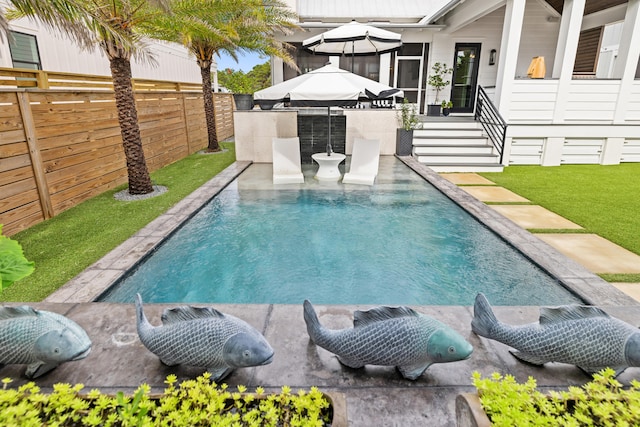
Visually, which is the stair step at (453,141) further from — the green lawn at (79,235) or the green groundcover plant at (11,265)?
the green groundcover plant at (11,265)

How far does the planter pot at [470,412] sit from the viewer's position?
4.83 feet

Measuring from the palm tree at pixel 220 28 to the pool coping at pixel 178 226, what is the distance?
432 cm

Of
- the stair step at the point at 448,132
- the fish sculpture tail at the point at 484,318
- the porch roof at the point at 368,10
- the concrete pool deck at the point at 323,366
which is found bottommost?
the concrete pool deck at the point at 323,366

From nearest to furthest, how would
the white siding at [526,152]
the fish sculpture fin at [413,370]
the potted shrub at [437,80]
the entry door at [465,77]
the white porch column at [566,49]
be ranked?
the fish sculpture fin at [413,370]
the white porch column at [566,49]
the white siding at [526,152]
the potted shrub at [437,80]
the entry door at [465,77]

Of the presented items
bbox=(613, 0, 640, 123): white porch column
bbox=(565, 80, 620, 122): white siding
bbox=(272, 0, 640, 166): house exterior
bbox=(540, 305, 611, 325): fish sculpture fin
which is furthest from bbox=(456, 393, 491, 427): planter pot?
bbox=(613, 0, 640, 123): white porch column

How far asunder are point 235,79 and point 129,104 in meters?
12.2

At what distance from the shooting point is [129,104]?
6852mm

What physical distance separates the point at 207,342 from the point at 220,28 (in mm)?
9762

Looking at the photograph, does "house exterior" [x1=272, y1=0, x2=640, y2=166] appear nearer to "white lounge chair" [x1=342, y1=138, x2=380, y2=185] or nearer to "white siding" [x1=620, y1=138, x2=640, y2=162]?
"white siding" [x1=620, y1=138, x2=640, y2=162]

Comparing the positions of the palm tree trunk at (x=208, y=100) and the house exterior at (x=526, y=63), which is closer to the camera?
the house exterior at (x=526, y=63)

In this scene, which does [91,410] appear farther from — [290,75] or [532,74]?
[290,75]

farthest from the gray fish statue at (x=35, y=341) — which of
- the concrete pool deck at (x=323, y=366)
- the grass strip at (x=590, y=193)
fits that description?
the grass strip at (x=590, y=193)

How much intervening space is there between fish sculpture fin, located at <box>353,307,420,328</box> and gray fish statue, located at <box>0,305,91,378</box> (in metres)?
1.65

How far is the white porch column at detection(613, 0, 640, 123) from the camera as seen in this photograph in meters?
9.83
